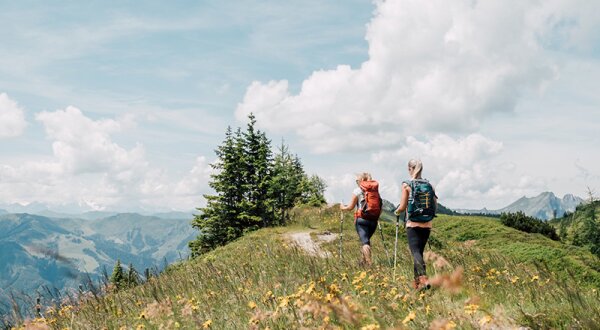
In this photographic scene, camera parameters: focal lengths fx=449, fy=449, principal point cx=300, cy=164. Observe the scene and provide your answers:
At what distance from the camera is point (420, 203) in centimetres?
755

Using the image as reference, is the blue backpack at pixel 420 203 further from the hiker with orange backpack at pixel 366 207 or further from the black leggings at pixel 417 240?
the hiker with orange backpack at pixel 366 207

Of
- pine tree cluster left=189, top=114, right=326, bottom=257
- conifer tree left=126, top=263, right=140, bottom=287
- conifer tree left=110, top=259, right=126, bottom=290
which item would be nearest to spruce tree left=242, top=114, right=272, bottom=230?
pine tree cluster left=189, top=114, right=326, bottom=257

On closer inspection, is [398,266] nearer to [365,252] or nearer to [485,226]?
[365,252]

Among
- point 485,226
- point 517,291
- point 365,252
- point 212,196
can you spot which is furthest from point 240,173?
point 517,291

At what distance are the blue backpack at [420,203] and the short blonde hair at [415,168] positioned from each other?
0.18 metres

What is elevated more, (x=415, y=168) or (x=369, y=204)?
(x=415, y=168)

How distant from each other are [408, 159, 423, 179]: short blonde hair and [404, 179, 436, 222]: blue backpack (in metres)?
0.18

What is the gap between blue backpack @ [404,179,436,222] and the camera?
7.54 meters

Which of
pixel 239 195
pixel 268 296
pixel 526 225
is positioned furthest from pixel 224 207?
pixel 268 296

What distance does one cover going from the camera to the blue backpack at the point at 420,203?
24.7ft

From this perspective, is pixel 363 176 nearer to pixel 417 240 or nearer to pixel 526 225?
pixel 417 240

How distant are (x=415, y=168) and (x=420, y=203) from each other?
0.66 m

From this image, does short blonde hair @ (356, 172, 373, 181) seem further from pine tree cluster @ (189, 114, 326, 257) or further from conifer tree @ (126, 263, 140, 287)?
pine tree cluster @ (189, 114, 326, 257)

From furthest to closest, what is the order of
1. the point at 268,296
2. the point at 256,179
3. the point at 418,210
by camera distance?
the point at 256,179 → the point at 418,210 → the point at 268,296
